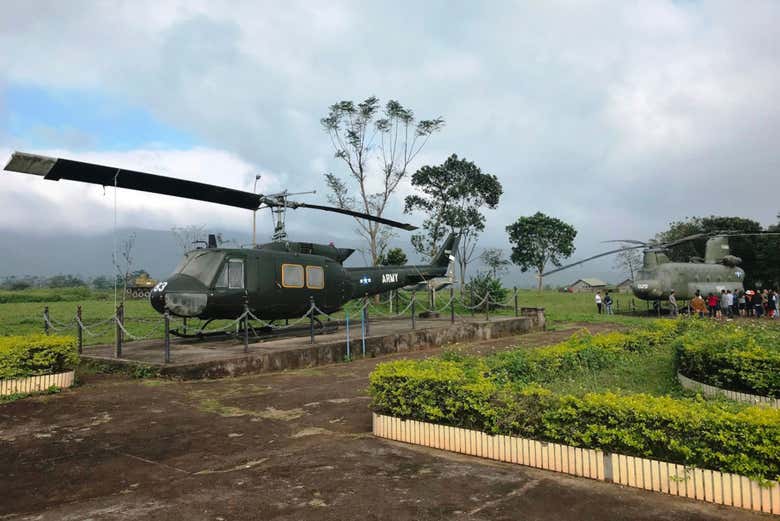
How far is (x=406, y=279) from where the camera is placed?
2016cm

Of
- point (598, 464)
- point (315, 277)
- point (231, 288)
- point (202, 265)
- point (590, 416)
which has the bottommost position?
point (598, 464)

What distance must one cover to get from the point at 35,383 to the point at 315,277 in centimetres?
765

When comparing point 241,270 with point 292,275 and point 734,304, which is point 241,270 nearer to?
point 292,275

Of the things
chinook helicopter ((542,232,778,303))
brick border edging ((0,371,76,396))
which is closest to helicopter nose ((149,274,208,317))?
brick border edging ((0,371,76,396))

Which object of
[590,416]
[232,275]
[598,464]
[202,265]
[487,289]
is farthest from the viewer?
[487,289]

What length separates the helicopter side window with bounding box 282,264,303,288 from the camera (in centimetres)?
1455

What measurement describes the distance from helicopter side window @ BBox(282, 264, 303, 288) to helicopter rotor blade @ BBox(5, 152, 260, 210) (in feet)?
7.47

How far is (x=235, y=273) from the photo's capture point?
13.4 m

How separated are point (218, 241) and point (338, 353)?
5472 millimetres

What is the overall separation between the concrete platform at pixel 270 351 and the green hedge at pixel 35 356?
1.30 metres

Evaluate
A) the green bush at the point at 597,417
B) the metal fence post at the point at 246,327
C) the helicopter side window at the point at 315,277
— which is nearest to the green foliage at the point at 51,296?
the helicopter side window at the point at 315,277

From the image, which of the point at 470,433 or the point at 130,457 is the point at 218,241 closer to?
the point at 130,457

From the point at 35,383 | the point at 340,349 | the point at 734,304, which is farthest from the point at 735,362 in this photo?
the point at 734,304

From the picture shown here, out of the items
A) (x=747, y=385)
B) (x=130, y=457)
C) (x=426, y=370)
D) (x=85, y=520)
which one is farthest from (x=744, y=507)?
(x=130, y=457)
